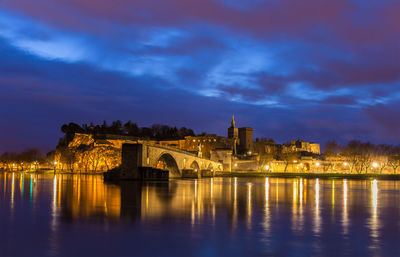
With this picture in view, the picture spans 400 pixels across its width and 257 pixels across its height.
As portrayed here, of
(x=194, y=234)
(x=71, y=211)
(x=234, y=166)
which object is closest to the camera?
(x=194, y=234)

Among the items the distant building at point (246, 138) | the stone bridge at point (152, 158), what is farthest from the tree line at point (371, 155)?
the distant building at point (246, 138)

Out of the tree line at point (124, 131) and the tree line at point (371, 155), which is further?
the tree line at point (124, 131)

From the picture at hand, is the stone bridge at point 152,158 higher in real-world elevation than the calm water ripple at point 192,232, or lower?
higher

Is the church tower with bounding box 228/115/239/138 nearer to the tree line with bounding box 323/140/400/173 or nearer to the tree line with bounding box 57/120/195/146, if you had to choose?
the tree line with bounding box 57/120/195/146

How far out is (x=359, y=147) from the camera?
107 meters

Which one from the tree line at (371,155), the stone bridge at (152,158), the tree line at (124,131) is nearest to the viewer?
the stone bridge at (152,158)

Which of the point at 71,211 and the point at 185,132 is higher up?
the point at 185,132

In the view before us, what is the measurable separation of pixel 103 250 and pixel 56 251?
1.29 m

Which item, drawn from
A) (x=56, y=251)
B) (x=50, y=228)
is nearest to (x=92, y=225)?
(x=50, y=228)

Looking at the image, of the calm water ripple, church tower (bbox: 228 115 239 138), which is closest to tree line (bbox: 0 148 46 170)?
church tower (bbox: 228 115 239 138)

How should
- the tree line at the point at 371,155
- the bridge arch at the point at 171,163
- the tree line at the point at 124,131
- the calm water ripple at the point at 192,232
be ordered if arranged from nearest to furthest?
the calm water ripple at the point at 192,232
the bridge arch at the point at 171,163
the tree line at the point at 371,155
the tree line at the point at 124,131

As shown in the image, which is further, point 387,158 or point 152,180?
point 387,158

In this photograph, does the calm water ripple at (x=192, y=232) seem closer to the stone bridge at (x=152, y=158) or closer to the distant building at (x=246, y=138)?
the stone bridge at (x=152, y=158)

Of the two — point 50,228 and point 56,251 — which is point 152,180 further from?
point 56,251
